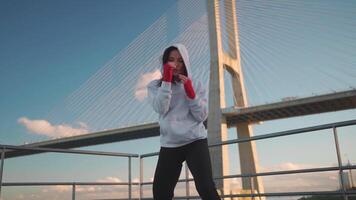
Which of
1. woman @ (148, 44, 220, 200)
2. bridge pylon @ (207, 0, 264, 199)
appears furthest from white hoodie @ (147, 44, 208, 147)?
bridge pylon @ (207, 0, 264, 199)

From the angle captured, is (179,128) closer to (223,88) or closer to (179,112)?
(179,112)

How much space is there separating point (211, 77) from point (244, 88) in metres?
2.59

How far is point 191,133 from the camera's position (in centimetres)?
199

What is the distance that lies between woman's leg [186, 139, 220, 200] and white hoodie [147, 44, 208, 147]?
47mm

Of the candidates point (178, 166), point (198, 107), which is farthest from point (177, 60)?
point (178, 166)

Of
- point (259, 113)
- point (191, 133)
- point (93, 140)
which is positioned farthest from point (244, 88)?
point (191, 133)

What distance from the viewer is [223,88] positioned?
16984 mm

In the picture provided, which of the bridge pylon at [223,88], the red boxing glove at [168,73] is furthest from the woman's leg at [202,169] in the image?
the bridge pylon at [223,88]

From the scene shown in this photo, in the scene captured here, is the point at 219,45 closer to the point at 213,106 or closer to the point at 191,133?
the point at 213,106

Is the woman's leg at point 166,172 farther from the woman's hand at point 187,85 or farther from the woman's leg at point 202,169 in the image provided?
the woman's hand at point 187,85

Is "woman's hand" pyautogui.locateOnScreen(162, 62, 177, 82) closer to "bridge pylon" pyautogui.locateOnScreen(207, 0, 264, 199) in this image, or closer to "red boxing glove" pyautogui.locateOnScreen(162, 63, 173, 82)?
"red boxing glove" pyautogui.locateOnScreen(162, 63, 173, 82)

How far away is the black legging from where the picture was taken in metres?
1.96

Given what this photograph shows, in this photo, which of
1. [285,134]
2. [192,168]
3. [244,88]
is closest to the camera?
A: [192,168]

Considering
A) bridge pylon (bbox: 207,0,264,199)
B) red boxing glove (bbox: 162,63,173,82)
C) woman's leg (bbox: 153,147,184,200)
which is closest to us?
red boxing glove (bbox: 162,63,173,82)
